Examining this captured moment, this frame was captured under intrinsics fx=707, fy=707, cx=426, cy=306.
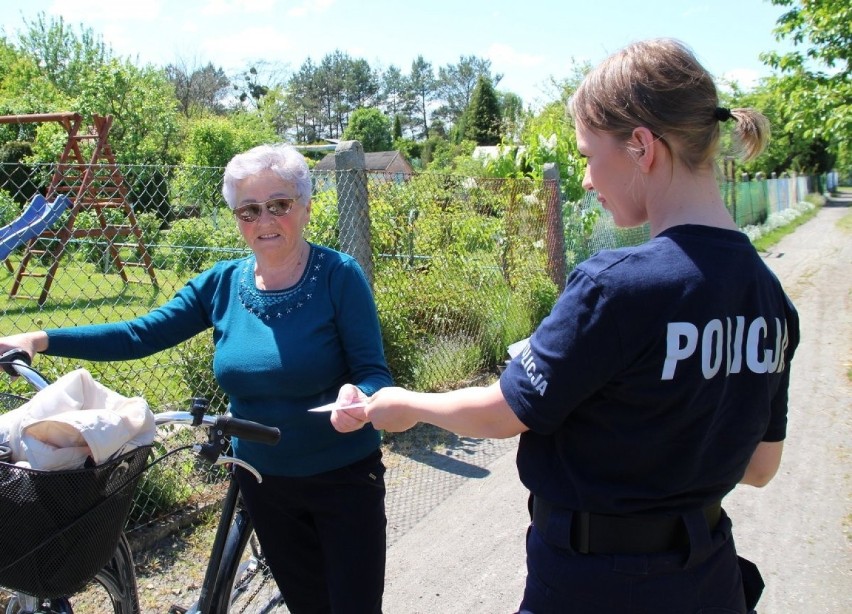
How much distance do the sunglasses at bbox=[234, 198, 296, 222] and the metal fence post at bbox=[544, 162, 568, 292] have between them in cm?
589

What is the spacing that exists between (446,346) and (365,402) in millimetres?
4434

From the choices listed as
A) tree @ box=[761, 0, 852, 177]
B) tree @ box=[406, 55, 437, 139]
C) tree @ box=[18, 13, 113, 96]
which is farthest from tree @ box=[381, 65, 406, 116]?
tree @ box=[761, 0, 852, 177]

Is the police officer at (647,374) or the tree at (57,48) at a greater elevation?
the tree at (57,48)

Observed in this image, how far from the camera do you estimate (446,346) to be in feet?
20.4

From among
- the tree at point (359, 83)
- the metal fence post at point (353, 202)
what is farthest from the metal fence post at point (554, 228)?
the tree at point (359, 83)

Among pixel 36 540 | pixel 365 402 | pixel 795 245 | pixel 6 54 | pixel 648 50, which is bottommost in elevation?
pixel 795 245

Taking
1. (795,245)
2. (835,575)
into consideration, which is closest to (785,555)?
(835,575)

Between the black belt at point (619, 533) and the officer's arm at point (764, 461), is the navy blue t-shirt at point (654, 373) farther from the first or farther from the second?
the officer's arm at point (764, 461)

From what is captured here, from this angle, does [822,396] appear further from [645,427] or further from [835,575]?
[645,427]

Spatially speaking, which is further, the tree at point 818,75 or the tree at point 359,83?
the tree at point 359,83

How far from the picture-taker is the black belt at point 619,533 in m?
1.42

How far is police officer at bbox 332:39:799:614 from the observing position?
4.34ft

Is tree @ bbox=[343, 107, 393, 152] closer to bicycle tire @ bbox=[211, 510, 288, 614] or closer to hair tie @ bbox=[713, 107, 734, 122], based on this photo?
bicycle tire @ bbox=[211, 510, 288, 614]

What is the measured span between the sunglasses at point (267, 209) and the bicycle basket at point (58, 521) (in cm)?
85
